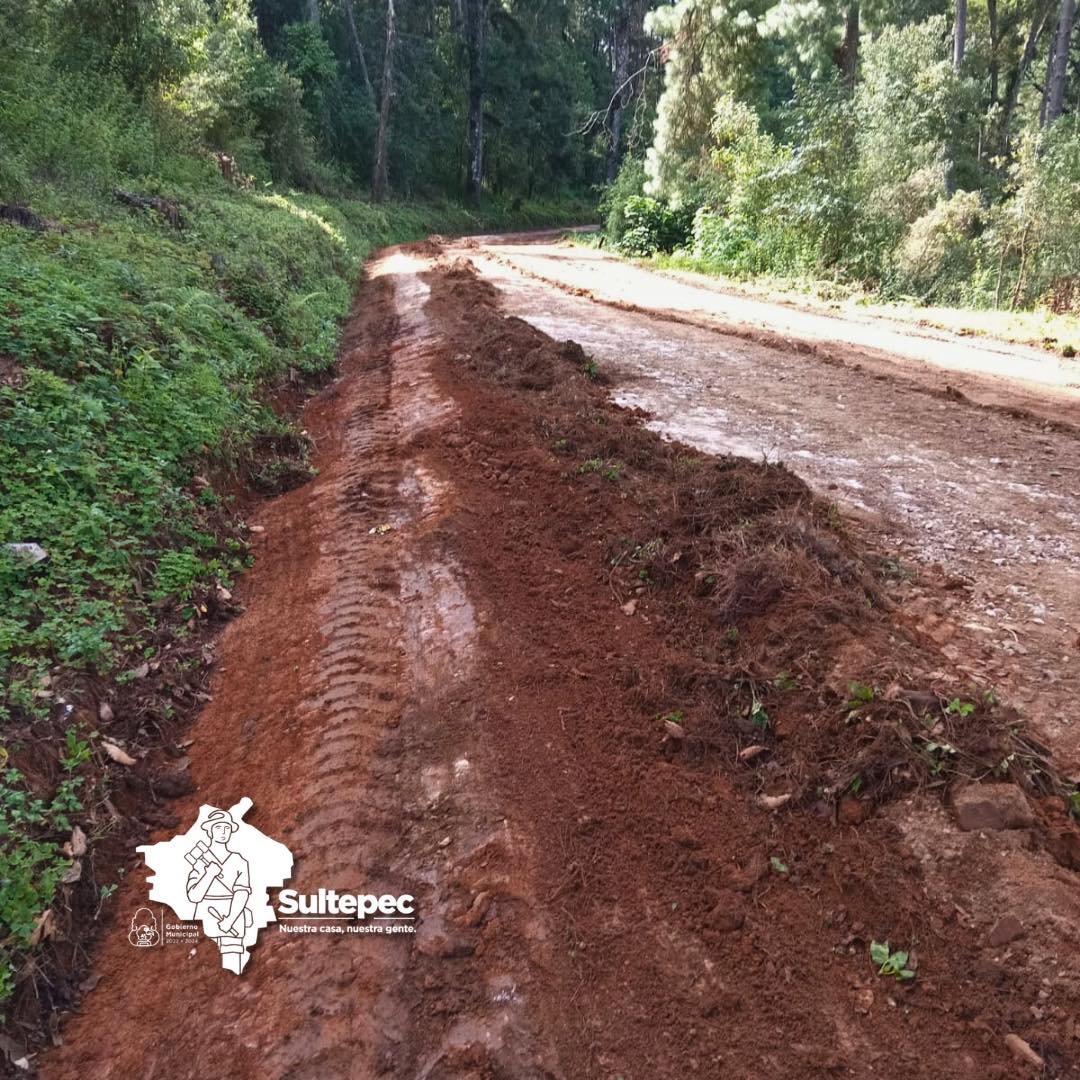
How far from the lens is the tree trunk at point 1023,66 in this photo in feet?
83.8

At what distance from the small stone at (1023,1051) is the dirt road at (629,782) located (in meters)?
0.01

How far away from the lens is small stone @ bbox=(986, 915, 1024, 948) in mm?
2328

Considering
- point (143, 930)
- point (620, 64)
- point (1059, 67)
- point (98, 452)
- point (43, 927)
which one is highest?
point (620, 64)

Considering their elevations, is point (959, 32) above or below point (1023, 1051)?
above

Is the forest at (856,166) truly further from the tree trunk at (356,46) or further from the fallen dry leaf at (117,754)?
the tree trunk at (356,46)

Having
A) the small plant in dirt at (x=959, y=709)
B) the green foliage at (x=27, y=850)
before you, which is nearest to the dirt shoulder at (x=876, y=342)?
the small plant in dirt at (x=959, y=709)

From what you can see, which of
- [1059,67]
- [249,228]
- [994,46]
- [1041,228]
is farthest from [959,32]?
[249,228]

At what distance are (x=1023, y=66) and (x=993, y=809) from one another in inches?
1305

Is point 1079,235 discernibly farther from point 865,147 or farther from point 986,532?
point 986,532

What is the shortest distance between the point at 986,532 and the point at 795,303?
951 cm

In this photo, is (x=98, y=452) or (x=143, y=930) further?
(x=98, y=452)

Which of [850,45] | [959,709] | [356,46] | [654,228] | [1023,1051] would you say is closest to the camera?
[1023,1051]

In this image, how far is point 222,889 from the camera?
106 inches
